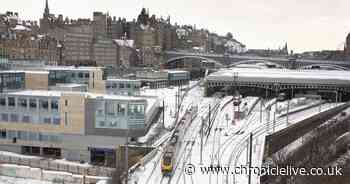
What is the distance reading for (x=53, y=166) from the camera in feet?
105

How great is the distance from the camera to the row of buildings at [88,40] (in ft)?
250

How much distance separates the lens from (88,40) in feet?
304

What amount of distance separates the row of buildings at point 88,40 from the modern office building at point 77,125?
38.2 m

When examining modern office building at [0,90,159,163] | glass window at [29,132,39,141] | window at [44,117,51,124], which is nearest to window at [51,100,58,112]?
modern office building at [0,90,159,163]

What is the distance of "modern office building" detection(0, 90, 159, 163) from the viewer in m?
36.3

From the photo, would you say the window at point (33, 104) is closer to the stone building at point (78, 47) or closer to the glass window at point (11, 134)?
the glass window at point (11, 134)

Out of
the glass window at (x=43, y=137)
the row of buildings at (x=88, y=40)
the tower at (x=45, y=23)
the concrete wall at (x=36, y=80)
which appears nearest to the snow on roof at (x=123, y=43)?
the row of buildings at (x=88, y=40)

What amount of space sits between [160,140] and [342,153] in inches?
678

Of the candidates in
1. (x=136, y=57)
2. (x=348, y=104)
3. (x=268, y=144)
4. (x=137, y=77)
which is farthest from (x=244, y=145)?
(x=136, y=57)

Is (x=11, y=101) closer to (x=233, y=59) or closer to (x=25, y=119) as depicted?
(x=25, y=119)

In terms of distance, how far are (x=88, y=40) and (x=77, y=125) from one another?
5930cm

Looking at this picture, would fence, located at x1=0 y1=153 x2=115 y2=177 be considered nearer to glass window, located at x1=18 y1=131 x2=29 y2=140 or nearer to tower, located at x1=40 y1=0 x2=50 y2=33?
glass window, located at x1=18 y1=131 x2=29 y2=140

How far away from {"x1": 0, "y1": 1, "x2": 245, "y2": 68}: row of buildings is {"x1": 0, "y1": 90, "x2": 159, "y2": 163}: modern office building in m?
38.2

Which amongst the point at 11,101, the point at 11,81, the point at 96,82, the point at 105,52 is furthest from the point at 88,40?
the point at 11,101
